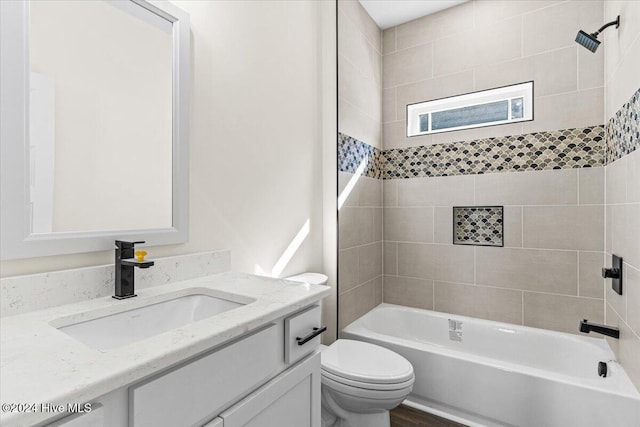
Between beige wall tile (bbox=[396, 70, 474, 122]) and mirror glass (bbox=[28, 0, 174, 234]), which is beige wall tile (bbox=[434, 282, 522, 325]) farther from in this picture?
mirror glass (bbox=[28, 0, 174, 234])

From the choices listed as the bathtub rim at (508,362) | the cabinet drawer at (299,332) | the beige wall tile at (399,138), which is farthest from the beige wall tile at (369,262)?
the cabinet drawer at (299,332)

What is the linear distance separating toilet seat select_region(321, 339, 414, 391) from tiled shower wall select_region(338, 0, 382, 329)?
1.51 feet

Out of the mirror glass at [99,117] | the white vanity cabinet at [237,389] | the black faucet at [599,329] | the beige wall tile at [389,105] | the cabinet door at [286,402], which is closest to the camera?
the white vanity cabinet at [237,389]

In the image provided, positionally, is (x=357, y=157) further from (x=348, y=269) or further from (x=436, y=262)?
(x=436, y=262)

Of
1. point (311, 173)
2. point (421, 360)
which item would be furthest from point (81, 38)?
point (421, 360)

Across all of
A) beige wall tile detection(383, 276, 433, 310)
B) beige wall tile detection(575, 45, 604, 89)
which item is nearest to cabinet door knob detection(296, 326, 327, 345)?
beige wall tile detection(383, 276, 433, 310)

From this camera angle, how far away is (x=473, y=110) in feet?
8.45

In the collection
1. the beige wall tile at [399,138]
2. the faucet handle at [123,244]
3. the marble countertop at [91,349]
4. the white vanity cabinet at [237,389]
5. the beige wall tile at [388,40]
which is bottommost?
the white vanity cabinet at [237,389]

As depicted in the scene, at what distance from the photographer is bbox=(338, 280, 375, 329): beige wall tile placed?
2.34 metres

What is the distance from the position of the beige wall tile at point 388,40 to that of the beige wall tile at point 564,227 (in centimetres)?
167

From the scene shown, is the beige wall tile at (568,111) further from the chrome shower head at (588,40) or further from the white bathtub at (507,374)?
the white bathtub at (507,374)

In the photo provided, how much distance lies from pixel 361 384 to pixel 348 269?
0.94m

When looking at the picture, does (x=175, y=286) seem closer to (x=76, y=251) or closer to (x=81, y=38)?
(x=76, y=251)

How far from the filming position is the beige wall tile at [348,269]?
2.32 metres
